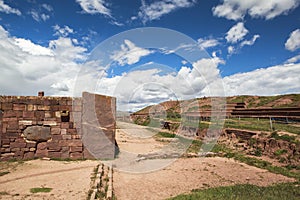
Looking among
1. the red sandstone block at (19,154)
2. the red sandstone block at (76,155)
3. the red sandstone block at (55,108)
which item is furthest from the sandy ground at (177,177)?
the red sandstone block at (19,154)

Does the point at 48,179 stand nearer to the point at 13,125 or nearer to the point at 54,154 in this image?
the point at 54,154

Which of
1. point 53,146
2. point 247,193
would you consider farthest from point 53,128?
point 247,193

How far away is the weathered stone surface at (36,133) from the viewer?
1062 cm

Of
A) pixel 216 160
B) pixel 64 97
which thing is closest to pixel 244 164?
pixel 216 160

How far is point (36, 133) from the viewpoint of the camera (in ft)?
35.0

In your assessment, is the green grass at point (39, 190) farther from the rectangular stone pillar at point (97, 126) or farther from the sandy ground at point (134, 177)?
the rectangular stone pillar at point (97, 126)

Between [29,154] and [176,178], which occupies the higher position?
[29,154]

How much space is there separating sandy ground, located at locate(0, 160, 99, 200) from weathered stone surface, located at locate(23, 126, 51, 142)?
1.10m

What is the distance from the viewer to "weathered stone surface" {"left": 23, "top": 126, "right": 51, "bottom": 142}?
10624mm

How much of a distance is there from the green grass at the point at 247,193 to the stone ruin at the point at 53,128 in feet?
20.9

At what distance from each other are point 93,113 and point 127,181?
4.75 metres

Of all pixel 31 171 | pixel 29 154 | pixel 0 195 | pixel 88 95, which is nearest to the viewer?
pixel 0 195

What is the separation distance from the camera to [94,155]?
1126 centimetres

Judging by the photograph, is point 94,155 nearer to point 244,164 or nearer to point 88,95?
point 88,95
